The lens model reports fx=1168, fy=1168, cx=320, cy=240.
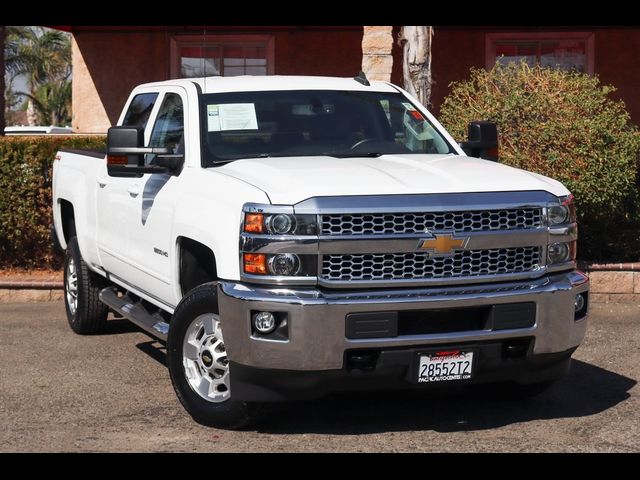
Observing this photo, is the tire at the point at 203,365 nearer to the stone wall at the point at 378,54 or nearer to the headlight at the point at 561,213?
the headlight at the point at 561,213

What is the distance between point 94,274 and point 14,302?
2.25 m

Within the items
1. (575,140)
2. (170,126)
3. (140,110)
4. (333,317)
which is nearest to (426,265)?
(333,317)

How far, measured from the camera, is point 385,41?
45.6 feet

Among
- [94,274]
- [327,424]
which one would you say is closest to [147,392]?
[327,424]

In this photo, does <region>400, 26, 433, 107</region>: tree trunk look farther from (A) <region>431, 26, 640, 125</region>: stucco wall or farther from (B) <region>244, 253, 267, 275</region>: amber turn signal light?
(B) <region>244, 253, 267, 275</region>: amber turn signal light

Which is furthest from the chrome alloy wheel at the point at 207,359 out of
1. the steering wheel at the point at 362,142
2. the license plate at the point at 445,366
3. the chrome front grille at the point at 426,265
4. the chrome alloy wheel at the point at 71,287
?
the chrome alloy wheel at the point at 71,287

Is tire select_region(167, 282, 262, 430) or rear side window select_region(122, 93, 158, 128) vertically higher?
rear side window select_region(122, 93, 158, 128)

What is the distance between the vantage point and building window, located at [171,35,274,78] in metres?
18.8

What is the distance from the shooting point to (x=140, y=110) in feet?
28.3

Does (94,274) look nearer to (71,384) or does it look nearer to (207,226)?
(71,384)

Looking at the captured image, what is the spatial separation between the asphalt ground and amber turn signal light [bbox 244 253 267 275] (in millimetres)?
953

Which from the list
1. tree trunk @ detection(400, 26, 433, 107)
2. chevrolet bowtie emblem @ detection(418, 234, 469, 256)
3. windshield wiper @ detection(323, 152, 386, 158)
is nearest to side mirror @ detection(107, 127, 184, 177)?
windshield wiper @ detection(323, 152, 386, 158)

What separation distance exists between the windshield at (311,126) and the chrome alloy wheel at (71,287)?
2.86 metres

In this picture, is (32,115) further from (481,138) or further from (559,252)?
(559,252)
